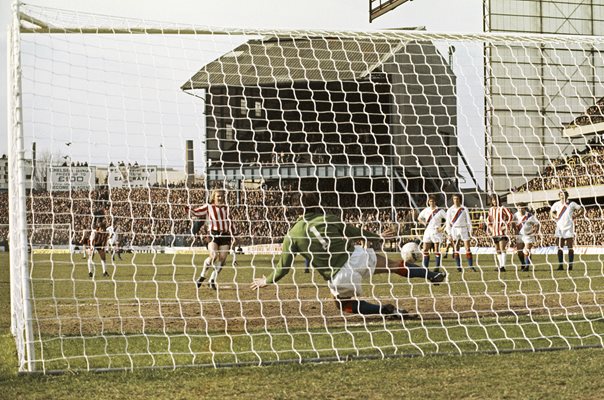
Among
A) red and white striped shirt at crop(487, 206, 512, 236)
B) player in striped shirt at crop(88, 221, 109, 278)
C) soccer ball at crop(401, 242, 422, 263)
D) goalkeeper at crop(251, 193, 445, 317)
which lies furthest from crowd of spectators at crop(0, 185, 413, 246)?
goalkeeper at crop(251, 193, 445, 317)

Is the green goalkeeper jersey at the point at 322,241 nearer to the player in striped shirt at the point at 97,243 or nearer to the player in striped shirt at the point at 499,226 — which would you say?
the player in striped shirt at the point at 499,226

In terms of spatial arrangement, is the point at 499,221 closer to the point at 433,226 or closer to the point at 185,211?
the point at 433,226

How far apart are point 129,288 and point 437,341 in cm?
827

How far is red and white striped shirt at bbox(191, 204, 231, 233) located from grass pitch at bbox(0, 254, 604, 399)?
2.42m

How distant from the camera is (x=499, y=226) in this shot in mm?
18391

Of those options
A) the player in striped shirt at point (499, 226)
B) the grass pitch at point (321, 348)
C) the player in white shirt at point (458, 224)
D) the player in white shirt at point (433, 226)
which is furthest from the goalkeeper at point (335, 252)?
the player in white shirt at point (458, 224)

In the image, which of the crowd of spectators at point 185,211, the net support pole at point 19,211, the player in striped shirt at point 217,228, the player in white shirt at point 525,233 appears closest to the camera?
the net support pole at point 19,211

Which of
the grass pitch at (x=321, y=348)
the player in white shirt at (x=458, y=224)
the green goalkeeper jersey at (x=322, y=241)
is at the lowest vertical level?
the grass pitch at (x=321, y=348)

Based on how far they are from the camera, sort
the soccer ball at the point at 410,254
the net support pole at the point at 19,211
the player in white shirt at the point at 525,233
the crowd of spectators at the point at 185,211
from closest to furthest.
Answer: the net support pole at the point at 19,211 < the soccer ball at the point at 410,254 < the player in white shirt at the point at 525,233 < the crowd of spectators at the point at 185,211

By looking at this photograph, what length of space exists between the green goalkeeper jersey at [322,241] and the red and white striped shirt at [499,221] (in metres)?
10.9

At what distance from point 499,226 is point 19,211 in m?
14.0

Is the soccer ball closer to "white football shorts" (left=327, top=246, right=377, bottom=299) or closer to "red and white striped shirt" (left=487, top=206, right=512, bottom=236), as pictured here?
"white football shorts" (left=327, top=246, right=377, bottom=299)

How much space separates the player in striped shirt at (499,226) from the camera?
17141 mm

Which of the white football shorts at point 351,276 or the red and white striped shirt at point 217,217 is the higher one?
the red and white striped shirt at point 217,217
